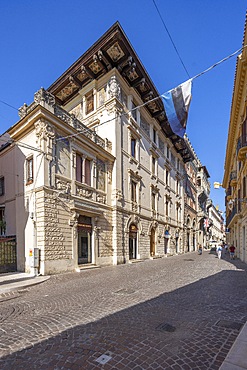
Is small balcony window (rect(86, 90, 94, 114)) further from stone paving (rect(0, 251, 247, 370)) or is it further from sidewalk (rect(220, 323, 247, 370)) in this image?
sidewalk (rect(220, 323, 247, 370))

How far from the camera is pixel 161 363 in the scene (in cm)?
320

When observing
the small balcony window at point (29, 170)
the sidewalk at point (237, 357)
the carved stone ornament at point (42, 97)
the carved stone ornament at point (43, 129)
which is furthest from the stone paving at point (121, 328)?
the carved stone ornament at point (42, 97)

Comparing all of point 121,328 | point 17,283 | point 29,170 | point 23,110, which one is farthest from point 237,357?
point 23,110

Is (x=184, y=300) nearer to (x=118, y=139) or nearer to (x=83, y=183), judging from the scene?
(x=83, y=183)

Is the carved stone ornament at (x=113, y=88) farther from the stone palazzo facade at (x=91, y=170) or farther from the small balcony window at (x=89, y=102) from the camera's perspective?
the small balcony window at (x=89, y=102)

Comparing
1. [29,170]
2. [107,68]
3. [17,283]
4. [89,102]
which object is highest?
[107,68]

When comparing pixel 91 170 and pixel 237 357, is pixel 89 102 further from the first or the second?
pixel 237 357

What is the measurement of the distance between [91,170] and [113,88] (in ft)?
24.7

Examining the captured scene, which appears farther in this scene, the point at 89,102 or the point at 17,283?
the point at 89,102

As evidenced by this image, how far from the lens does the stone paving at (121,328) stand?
10.9ft

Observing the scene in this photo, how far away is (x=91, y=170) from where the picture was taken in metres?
16.3

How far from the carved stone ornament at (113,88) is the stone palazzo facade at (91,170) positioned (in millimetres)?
92

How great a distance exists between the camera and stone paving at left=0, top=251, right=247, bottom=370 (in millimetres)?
3316

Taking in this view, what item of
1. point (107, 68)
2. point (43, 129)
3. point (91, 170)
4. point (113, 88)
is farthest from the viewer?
point (107, 68)
